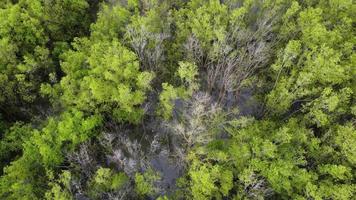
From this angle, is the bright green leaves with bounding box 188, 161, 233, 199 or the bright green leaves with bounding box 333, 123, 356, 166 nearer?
the bright green leaves with bounding box 188, 161, 233, 199

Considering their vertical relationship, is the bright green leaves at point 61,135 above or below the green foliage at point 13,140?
above

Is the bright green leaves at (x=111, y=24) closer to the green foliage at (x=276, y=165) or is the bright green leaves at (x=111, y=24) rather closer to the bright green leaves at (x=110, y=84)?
the bright green leaves at (x=110, y=84)

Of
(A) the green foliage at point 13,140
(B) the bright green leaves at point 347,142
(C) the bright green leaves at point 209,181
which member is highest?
(B) the bright green leaves at point 347,142

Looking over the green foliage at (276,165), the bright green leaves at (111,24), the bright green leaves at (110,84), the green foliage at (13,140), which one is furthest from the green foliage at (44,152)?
the green foliage at (276,165)

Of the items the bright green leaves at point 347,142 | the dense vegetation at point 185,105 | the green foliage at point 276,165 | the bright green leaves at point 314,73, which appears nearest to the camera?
the green foliage at point 276,165

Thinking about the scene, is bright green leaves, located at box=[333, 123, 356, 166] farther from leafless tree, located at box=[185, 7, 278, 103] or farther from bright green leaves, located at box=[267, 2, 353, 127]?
leafless tree, located at box=[185, 7, 278, 103]

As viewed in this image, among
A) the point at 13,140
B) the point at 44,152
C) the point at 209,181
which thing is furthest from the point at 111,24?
the point at 209,181

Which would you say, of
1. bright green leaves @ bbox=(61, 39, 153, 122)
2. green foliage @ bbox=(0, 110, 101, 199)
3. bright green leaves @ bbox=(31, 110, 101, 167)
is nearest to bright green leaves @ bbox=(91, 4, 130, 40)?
bright green leaves @ bbox=(61, 39, 153, 122)
